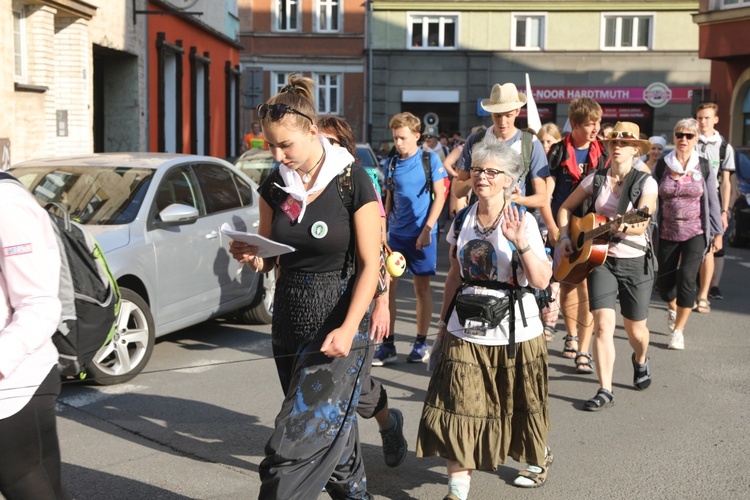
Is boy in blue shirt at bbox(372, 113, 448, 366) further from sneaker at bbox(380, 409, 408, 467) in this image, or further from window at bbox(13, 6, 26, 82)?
window at bbox(13, 6, 26, 82)

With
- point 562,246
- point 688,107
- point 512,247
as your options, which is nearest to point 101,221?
point 562,246

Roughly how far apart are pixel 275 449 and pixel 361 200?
997mm

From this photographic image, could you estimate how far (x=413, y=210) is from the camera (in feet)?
25.4

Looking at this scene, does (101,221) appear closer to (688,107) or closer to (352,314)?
(352,314)

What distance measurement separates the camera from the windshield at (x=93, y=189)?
24.3 ft

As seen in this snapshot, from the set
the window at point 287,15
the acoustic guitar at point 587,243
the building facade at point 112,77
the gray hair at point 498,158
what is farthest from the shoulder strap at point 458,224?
the window at point 287,15

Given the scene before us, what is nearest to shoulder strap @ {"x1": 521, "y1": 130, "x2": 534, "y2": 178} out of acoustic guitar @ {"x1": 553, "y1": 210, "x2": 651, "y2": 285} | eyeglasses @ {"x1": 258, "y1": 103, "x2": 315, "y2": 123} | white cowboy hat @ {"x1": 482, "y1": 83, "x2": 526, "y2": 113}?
white cowboy hat @ {"x1": 482, "y1": 83, "x2": 526, "y2": 113}

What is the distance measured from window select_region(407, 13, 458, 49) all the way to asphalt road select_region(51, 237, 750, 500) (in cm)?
3442

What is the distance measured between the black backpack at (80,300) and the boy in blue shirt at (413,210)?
403 centimetres

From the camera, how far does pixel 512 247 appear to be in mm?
4613

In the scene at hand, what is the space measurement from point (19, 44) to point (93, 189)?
797 cm

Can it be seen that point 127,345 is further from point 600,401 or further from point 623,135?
point 623,135

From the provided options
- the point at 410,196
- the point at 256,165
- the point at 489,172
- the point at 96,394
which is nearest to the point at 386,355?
the point at 410,196

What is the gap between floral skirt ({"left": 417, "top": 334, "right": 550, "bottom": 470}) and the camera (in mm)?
4531
